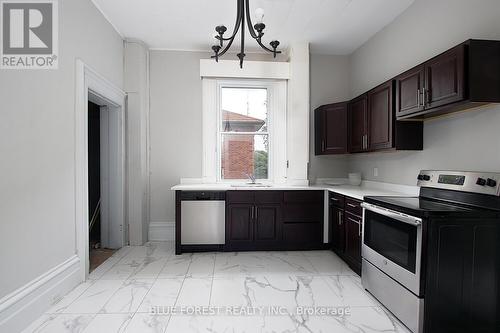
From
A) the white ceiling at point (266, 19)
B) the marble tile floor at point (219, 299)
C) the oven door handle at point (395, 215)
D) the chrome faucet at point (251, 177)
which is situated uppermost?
the white ceiling at point (266, 19)

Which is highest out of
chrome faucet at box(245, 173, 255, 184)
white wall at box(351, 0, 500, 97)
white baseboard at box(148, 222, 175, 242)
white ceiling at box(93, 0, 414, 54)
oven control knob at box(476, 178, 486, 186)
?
white ceiling at box(93, 0, 414, 54)

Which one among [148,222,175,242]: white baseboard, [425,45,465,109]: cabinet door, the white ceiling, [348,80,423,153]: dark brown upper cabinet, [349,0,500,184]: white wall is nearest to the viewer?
[425,45,465,109]: cabinet door

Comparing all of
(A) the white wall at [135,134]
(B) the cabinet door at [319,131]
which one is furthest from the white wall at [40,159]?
(B) the cabinet door at [319,131]

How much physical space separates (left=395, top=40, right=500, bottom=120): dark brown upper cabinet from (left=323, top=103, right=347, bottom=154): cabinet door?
140 cm

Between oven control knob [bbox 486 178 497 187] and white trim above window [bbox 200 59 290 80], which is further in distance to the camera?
white trim above window [bbox 200 59 290 80]

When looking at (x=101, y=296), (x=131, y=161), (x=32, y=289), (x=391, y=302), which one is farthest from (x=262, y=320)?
(x=131, y=161)

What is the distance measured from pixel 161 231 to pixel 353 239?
2721 millimetres

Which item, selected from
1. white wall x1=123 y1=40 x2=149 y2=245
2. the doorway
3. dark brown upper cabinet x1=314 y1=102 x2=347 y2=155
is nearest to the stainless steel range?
dark brown upper cabinet x1=314 y1=102 x2=347 y2=155

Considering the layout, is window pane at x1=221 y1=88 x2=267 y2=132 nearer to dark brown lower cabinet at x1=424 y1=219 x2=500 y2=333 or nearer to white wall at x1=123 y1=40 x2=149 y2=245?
white wall at x1=123 y1=40 x2=149 y2=245

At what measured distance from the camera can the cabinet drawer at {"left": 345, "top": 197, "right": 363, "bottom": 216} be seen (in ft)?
8.93

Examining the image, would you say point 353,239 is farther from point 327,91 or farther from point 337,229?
point 327,91

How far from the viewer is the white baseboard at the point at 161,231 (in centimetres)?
391

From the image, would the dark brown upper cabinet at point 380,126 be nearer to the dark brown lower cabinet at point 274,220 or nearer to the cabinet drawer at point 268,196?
the dark brown lower cabinet at point 274,220

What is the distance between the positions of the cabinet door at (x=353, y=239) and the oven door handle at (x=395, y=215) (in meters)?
0.42
